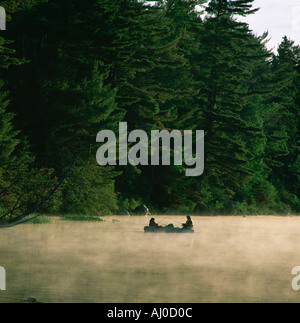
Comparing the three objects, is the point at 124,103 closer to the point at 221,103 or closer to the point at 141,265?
the point at 221,103

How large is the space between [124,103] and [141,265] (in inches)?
877

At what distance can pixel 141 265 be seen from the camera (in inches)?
704

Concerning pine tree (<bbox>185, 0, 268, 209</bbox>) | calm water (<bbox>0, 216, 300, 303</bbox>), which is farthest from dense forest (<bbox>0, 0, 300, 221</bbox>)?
calm water (<bbox>0, 216, 300, 303</bbox>)

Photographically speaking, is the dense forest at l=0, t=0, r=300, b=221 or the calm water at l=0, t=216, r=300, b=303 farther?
the dense forest at l=0, t=0, r=300, b=221

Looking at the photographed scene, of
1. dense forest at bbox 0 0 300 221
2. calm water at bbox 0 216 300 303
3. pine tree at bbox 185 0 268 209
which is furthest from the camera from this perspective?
pine tree at bbox 185 0 268 209

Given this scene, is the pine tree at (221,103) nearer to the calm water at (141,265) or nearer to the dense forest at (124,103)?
the dense forest at (124,103)

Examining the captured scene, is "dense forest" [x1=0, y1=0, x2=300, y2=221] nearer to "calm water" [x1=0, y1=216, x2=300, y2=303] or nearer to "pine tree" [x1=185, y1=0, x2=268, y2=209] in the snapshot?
"pine tree" [x1=185, y1=0, x2=268, y2=209]

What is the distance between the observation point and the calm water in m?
13.3

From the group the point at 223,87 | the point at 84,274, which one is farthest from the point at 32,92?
the point at 84,274

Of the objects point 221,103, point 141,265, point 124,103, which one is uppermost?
point 221,103

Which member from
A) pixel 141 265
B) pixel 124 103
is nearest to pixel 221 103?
pixel 124 103

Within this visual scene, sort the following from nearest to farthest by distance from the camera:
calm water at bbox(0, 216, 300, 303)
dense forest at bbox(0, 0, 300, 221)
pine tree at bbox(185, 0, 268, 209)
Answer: calm water at bbox(0, 216, 300, 303) → dense forest at bbox(0, 0, 300, 221) → pine tree at bbox(185, 0, 268, 209)

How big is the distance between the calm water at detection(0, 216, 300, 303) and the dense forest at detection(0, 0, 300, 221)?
2549 mm
